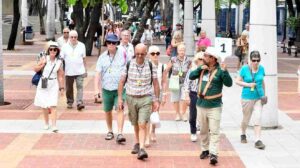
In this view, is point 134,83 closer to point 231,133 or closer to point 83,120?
point 231,133

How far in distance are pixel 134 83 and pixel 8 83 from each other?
415 inches

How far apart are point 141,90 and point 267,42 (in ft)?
12.2

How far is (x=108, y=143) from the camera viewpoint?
10.6 m

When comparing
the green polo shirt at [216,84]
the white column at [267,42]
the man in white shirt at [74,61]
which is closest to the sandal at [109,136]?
the green polo shirt at [216,84]

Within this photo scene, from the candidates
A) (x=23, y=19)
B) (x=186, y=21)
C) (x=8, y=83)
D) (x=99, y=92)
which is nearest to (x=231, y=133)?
(x=99, y=92)

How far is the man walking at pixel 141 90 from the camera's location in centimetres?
934

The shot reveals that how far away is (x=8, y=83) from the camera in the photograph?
755 inches

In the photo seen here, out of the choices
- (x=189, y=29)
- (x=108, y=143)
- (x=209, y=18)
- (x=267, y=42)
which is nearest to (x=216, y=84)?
(x=108, y=143)

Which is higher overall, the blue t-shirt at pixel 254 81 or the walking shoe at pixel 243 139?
the blue t-shirt at pixel 254 81

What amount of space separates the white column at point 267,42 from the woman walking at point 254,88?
1.75 m

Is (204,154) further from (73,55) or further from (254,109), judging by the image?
(73,55)

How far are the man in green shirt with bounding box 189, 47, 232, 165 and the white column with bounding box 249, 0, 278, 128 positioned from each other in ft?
10.4

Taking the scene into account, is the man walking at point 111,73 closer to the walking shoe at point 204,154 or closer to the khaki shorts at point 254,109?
the walking shoe at point 204,154

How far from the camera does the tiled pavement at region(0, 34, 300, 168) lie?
9266mm
